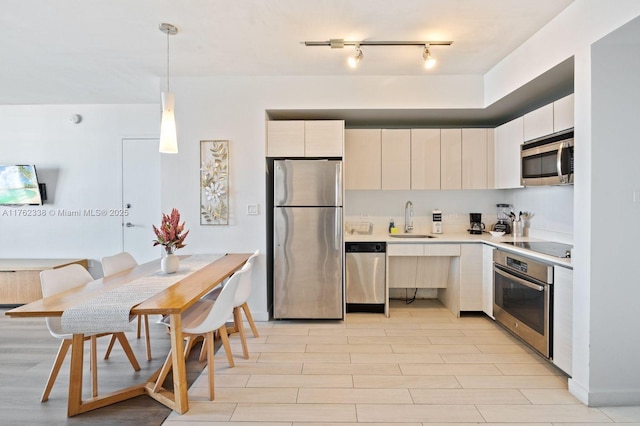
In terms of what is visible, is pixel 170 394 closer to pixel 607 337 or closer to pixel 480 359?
pixel 480 359

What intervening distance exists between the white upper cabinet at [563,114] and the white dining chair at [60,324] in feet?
12.3

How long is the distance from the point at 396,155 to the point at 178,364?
3.17 meters

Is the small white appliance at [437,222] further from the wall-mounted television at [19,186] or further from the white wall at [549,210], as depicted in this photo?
the wall-mounted television at [19,186]

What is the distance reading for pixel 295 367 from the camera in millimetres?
2889

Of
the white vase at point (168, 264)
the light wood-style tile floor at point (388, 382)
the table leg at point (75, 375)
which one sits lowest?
the light wood-style tile floor at point (388, 382)

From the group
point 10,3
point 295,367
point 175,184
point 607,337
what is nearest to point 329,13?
point 10,3

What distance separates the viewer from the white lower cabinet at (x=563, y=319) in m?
2.58

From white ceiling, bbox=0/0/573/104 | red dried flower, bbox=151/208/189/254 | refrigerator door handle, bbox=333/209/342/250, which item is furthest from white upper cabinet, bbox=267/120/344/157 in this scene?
red dried flower, bbox=151/208/189/254

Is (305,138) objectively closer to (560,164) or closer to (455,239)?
(455,239)

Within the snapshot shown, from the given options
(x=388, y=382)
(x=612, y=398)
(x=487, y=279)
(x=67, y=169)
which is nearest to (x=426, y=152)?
(x=487, y=279)

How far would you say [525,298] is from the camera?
3.11 m

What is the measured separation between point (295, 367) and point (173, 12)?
8.95ft

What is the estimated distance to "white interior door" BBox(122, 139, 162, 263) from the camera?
16.4 feet

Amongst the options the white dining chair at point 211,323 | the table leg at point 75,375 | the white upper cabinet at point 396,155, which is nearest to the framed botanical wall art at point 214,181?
the white dining chair at point 211,323
